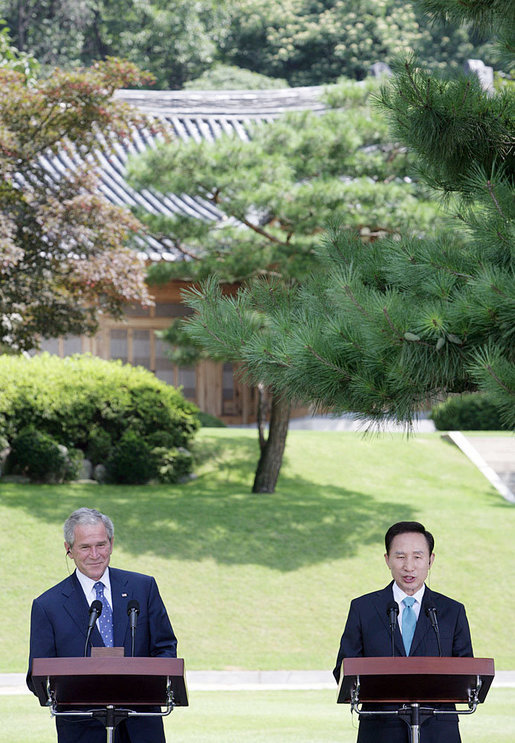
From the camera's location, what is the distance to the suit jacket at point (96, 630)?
12.8 feet

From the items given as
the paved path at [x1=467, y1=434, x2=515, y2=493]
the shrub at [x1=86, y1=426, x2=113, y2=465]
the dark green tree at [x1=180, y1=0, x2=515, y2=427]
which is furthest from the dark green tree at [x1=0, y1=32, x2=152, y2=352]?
the dark green tree at [x1=180, y1=0, x2=515, y2=427]

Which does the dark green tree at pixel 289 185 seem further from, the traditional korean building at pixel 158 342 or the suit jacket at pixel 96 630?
the suit jacket at pixel 96 630

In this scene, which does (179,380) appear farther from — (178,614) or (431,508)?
(178,614)

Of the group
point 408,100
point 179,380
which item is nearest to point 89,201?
point 408,100

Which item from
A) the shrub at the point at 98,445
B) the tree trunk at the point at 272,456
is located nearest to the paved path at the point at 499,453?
the tree trunk at the point at 272,456

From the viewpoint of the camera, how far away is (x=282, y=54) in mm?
38219

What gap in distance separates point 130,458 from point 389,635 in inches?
386

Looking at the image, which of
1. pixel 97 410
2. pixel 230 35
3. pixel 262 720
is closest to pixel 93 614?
pixel 262 720

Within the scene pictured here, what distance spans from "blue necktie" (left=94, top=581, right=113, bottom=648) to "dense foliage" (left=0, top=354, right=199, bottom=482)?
30.5 feet

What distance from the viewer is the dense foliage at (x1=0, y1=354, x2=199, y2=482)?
13219 mm

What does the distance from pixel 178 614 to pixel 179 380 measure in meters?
11.3

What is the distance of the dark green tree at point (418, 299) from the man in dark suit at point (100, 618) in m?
1.30

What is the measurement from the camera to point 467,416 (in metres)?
18.9

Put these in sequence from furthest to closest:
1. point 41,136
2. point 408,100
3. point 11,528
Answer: point 41,136
point 11,528
point 408,100
